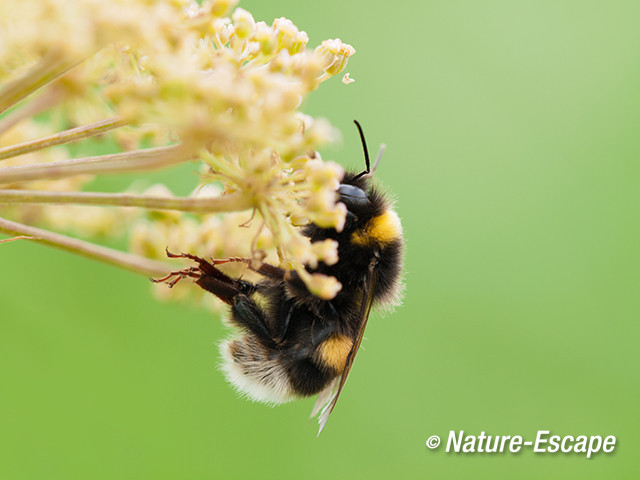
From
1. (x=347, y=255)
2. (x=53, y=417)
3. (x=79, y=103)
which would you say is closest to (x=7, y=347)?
(x=53, y=417)

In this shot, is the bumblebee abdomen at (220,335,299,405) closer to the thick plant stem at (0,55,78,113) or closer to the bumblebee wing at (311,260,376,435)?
the bumblebee wing at (311,260,376,435)

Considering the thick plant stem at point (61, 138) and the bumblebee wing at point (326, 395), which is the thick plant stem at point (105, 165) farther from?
the bumblebee wing at point (326, 395)

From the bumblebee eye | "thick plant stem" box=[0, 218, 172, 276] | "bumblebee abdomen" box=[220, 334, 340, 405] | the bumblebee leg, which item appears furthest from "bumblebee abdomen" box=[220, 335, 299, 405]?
the bumblebee eye

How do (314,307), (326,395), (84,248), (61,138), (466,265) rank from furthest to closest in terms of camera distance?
1. (466,265)
2. (326,395)
3. (314,307)
4. (84,248)
5. (61,138)

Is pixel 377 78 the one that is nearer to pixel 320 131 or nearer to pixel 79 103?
pixel 79 103

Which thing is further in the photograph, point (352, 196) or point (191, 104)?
point (352, 196)

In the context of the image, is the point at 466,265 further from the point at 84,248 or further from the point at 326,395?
the point at 84,248

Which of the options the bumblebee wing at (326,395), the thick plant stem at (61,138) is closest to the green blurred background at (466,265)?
the bumblebee wing at (326,395)

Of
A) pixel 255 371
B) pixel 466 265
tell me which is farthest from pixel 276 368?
pixel 466 265
